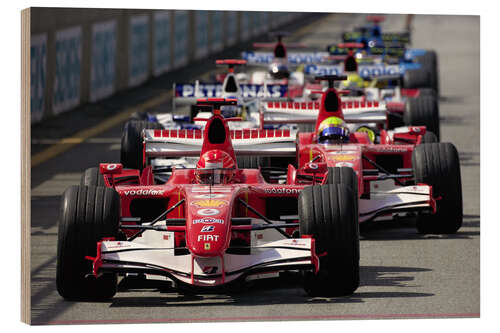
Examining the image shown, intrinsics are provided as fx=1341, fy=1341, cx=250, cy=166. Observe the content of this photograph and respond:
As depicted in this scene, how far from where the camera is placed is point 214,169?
533 inches

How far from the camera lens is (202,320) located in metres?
11.2

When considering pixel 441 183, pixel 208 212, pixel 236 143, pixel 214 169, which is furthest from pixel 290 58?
pixel 208 212

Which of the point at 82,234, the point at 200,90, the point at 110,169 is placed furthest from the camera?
the point at 200,90

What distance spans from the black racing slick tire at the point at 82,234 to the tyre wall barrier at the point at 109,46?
13854 mm

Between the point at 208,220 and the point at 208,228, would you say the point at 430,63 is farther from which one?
the point at 208,228

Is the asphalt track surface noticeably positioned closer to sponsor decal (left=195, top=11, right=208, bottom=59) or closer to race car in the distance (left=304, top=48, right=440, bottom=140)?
race car in the distance (left=304, top=48, right=440, bottom=140)

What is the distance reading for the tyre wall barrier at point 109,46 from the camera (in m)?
27.7

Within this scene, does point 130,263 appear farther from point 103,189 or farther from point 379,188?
point 379,188

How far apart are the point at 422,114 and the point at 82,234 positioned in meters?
11.2

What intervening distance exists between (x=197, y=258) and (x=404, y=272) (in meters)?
2.78

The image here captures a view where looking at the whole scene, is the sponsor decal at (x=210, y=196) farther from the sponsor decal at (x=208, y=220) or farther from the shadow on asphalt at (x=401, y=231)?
the shadow on asphalt at (x=401, y=231)

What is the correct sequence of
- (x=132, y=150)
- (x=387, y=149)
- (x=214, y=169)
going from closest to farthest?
(x=214, y=169), (x=387, y=149), (x=132, y=150)

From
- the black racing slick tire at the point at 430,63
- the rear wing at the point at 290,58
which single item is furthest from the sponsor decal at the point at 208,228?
the black racing slick tire at the point at 430,63

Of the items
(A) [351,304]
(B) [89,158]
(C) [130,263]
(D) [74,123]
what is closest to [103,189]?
(C) [130,263]
